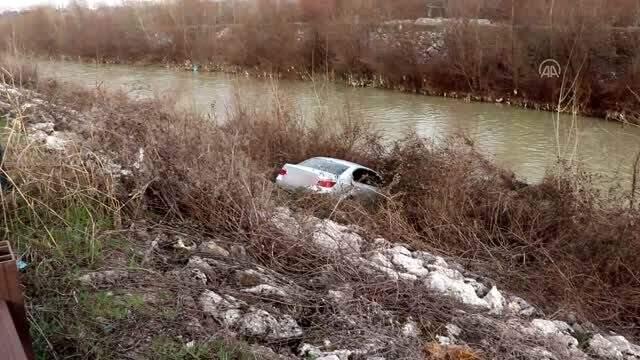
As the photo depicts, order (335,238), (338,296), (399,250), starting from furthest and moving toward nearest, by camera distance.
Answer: (399,250)
(335,238)
(338,296)

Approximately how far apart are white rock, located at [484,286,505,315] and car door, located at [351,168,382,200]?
10.5 feet

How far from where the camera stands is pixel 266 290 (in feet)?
13.1

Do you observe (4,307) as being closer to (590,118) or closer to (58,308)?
(58,308)

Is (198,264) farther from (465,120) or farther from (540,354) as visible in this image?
(465,120)

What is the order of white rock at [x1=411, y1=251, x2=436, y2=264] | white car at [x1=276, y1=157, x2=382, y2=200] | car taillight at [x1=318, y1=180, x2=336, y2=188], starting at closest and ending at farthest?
white rock at [x1=411, y1=251, x2=436, y2=264] < white car at [x1=276, y1=157, x2=382, y2=200] < car taillight at [x1=318, y1=180, x2=336, y2=188]

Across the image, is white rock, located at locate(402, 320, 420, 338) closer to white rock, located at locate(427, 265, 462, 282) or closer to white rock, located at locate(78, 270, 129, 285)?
white rock, located at locate(427, 265, 462, 282)

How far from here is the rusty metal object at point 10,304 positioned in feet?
5.38

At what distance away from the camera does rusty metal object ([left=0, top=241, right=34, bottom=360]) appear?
1.64m

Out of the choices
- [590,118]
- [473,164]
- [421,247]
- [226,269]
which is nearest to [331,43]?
[590,118]

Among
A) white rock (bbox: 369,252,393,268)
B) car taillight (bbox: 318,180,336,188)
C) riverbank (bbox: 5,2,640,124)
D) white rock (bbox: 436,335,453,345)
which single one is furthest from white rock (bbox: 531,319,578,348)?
riverbank (bbox: 5,2,640,124)

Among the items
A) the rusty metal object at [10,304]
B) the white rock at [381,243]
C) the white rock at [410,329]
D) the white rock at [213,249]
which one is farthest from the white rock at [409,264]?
the rusty metal object at [10,304]

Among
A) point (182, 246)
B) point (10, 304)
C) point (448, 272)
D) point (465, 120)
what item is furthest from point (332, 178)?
point (465, 120)

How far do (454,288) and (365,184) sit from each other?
4.52m

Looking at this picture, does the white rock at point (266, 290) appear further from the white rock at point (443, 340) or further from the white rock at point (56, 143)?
the white rock at point (56, 143)
